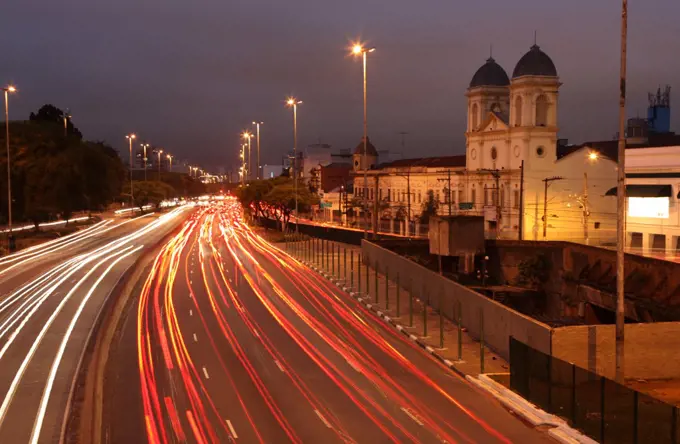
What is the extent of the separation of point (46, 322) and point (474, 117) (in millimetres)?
61493

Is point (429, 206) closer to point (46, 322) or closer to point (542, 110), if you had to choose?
point (542, 110)

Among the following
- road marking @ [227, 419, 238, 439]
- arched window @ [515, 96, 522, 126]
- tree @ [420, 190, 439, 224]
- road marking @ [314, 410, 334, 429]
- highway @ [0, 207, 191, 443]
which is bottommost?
road marking @ [314, 410, 334, 429]

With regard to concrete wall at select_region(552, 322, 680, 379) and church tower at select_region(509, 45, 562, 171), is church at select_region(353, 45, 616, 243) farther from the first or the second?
concrete wall at select_region(552, 322, 680, 379)

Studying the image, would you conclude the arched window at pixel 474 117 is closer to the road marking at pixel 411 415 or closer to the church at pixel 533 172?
the church at pixel 533 172

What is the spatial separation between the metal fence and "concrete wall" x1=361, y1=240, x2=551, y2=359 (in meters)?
1.43

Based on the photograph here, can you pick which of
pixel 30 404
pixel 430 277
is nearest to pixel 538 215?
pixel 430 277

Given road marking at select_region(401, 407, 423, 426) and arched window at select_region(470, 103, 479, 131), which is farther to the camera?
arched window at select_region(470, 103, 479, 131)

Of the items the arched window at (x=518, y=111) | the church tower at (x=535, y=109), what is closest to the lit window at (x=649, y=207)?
the church tower at (x=535, y=109)

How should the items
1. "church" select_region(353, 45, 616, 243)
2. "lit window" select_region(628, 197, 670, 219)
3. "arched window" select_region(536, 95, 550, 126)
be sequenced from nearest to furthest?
1. "lit window" select_region(628, 197, 670, 219)
2. "church" select_region(353, 45, 616, 243)
3. "arched window" select_region(536, 95, 550, 126)

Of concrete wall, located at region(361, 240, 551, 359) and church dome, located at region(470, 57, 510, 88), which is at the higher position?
church dome, located at region(470, 57, 510, 88)

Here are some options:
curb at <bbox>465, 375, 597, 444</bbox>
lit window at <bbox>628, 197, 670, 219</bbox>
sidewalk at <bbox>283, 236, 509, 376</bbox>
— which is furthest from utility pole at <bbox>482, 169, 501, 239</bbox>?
curb at <bbox>465, 375, 597, 444</bbox>

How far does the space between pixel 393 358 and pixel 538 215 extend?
48189 mm

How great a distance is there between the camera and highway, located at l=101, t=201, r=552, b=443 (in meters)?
15.3

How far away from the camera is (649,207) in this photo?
4412cm
